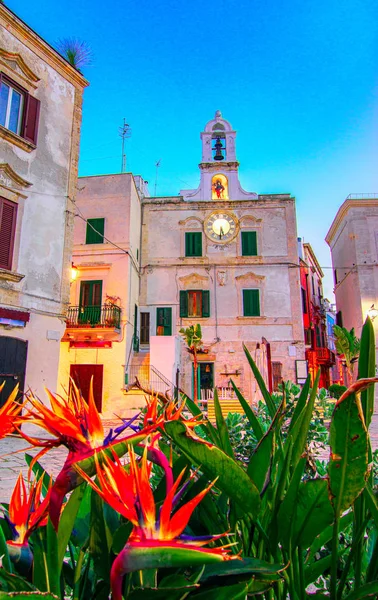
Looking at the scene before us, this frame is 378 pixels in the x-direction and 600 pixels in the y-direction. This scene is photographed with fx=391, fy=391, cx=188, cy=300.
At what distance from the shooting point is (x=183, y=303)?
19922 mm

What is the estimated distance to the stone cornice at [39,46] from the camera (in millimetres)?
9562

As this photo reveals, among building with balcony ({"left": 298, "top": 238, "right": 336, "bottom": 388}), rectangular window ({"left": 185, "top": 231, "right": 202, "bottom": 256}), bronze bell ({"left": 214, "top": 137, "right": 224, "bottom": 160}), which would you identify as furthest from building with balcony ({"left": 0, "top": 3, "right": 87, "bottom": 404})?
building with balcony ({"left": 298, "top": 238, "right": 336, "bottom": 388})

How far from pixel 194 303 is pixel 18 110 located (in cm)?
1217

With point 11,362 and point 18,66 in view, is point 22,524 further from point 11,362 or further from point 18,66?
point 18,66

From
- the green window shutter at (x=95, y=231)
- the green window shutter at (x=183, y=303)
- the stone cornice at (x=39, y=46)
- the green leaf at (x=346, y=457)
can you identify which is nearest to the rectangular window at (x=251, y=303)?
the green window shutter at (x=183, y=303)

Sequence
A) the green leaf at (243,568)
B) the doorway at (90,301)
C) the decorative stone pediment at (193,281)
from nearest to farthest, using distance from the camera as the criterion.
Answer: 1. the green leaf at (243,568)
2. the doorway at (90,301)
3. the decorative stone pediment at (193,281)

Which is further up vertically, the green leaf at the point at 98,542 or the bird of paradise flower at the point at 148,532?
the bird of paradise flower at the point at 148,532

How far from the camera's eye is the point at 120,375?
1662 centimetres

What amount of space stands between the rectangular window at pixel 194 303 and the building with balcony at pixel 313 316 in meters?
5.49

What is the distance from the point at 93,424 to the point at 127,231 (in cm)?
1823

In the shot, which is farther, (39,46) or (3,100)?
(39,46)

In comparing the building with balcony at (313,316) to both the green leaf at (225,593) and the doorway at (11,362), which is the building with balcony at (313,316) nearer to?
the doorway at (11,362)

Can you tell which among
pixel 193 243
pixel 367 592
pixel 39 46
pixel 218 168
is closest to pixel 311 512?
pixel 367 592

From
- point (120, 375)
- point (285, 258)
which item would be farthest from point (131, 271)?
point (285, 258)
